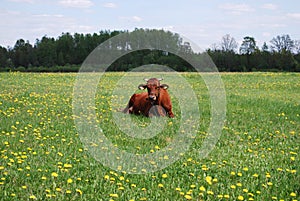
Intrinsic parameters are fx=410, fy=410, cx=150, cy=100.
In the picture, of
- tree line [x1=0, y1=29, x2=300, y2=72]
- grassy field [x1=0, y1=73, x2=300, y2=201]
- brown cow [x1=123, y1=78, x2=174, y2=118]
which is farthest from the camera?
tree line [x1=0, y1=29, x2=300, y2=72]

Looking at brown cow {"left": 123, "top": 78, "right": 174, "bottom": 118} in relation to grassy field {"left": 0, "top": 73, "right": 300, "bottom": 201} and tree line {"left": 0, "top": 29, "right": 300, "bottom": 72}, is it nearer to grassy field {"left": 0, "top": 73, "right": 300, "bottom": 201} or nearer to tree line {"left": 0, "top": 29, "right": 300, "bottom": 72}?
grassy field {"left": 0, "top": 73, "right": 300, "bottom": 201}

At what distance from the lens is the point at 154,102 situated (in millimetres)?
11898

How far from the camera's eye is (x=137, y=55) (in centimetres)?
3136

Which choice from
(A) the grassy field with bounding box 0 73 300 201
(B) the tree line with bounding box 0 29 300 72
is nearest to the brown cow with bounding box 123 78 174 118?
(A) the grassy field with bounding box 0 73 300 201

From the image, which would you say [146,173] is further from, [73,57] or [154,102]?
[73,57]

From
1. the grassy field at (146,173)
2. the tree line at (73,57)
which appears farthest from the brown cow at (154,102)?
the tree line at (73,57)

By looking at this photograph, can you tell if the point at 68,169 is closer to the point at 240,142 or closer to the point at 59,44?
the point at 240,142

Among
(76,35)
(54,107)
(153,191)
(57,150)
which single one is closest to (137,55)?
(54,107)

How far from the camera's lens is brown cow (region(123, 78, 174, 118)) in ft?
37.8

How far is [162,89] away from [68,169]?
6135 mm

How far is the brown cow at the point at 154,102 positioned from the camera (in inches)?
454

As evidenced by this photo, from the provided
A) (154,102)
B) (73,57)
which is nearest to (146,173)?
(154,102)

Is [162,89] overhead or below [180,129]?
overhead

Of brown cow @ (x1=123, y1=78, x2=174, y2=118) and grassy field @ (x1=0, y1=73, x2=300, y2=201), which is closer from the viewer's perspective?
grassy field @ (x1=0, y1=73, x2=300, y2=201)
